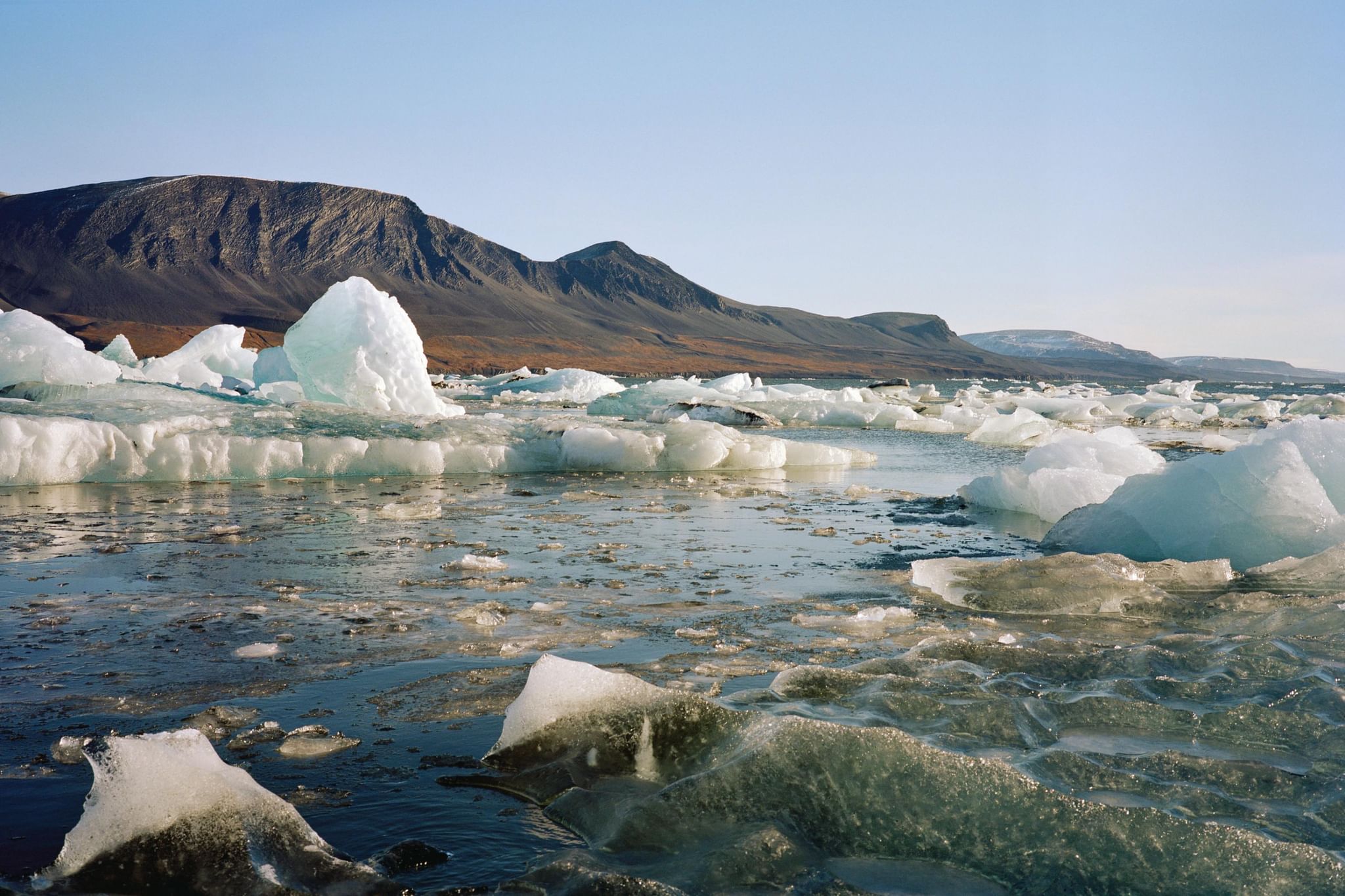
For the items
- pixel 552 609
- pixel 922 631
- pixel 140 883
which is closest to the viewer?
pixel 140 883

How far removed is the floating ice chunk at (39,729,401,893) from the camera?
79.8 inches

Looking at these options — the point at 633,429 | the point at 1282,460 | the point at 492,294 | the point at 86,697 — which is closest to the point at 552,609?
the point at 86,697

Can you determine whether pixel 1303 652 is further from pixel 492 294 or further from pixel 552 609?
pixel 492 294

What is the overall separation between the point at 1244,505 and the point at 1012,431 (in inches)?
510

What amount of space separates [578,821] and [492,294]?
12507 cm

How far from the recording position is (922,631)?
4418mm

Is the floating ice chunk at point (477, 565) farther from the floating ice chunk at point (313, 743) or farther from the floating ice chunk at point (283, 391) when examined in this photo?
the floating ice chunk at point (283, 391)

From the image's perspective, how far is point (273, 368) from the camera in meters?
22.2

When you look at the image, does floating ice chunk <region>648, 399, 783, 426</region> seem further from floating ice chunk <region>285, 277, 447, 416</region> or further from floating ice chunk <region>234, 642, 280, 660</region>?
floating ice chunk <region>234, 642, 280, 660</region>

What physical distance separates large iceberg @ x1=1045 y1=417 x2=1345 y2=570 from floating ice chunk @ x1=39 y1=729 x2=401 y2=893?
18.4 feet

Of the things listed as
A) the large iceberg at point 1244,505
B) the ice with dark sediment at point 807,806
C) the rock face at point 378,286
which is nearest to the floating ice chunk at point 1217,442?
the large iceberg at point 1244,505

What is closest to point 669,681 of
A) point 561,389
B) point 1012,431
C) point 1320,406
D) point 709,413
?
point 1012,431

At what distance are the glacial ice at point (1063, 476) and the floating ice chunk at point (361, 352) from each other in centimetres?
871

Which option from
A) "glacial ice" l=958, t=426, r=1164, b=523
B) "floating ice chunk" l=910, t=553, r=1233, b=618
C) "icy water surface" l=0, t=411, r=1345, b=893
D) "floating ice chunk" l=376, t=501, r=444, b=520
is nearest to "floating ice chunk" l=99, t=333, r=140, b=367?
"floating ice chunk" l=376, t=501, r=444, b=520
